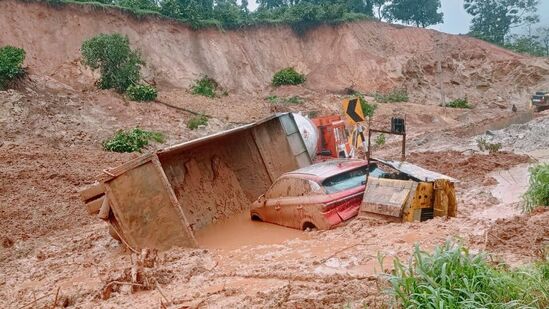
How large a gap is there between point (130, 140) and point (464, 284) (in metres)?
15.1

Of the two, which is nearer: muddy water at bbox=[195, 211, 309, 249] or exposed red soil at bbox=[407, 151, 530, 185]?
muddy water at bbox=[195, 211, 309, 249]

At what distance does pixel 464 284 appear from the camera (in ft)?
13.6

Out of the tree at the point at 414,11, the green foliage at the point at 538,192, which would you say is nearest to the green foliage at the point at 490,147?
the green foliage at the point at 538,192

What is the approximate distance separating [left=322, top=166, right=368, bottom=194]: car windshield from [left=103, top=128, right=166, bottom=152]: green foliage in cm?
1060

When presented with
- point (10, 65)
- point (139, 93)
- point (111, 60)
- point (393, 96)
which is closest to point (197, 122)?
point (139, 93)

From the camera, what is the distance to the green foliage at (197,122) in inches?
826

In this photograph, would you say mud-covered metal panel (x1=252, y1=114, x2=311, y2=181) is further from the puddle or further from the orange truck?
the puddle

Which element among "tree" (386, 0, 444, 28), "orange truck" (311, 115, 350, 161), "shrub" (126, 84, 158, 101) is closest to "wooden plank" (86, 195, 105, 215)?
"orange truck" (311, 115, 350, 161)

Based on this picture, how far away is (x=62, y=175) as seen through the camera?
45.3ft

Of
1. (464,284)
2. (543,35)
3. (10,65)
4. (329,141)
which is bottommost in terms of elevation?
(543,35)

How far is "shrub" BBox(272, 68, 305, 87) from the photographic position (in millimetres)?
32469

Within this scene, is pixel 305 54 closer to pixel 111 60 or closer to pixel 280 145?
pixel 111 60

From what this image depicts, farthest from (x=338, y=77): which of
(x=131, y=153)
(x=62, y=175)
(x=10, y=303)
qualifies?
(x=10, y=303)

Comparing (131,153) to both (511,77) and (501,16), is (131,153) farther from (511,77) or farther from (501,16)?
(501,16)
